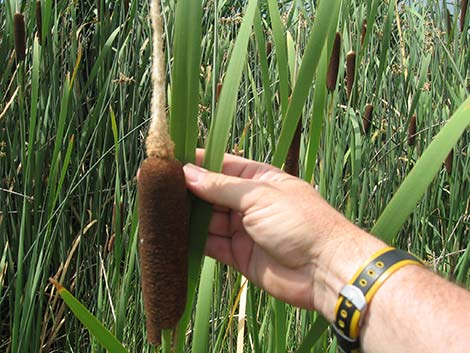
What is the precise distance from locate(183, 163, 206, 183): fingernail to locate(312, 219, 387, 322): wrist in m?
0.19

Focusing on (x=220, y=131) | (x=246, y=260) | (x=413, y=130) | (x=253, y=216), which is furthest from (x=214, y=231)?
(x=413, y=130)

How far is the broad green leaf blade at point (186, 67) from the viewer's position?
580 mm

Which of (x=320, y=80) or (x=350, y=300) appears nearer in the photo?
(x=350, y=300)

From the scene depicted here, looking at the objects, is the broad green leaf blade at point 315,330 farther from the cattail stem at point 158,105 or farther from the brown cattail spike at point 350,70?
the brown cattail spike at point 350,70

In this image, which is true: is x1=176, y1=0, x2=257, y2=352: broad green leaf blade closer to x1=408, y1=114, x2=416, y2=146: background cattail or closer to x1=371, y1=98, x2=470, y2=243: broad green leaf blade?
x1=371, y1=98, x2=470, y2=243: broad green leaf blade

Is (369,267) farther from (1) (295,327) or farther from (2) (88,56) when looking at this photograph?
(2) (88,56)

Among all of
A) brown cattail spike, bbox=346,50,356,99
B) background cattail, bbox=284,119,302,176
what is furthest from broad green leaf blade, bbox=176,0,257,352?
brown cattail spike, bbox=346,50,356,99

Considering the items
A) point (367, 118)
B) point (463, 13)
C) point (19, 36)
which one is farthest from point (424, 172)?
point (463, 13)

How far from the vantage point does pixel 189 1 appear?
581 mm

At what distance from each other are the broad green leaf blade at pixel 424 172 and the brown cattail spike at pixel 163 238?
9.8 inches

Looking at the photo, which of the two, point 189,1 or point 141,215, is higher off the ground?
point 189,1

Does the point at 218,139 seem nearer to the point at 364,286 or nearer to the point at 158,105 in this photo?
the point at 158,105

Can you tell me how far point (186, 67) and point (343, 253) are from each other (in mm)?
309

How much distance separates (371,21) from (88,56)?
143 cm
